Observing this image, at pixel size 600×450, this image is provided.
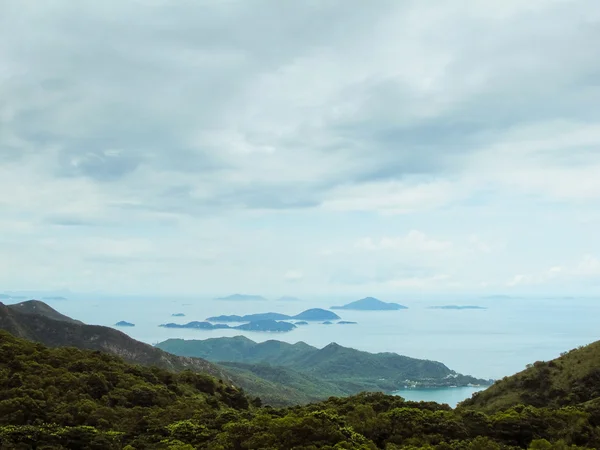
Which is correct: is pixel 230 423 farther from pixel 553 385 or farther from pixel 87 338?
pixel 87 338

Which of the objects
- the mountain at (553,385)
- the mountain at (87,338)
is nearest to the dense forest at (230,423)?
the mountain at (553,385)

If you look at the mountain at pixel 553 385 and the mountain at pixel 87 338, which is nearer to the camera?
the mountain at pixel 553 385

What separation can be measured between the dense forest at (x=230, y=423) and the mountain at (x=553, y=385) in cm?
1080

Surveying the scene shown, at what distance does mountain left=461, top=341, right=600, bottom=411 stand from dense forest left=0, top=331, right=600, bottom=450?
35.4ft

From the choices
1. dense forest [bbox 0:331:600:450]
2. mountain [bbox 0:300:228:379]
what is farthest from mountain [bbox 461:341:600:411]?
mountain [bbox 0:300:228:379]

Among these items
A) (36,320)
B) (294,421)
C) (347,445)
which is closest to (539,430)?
(347,445)

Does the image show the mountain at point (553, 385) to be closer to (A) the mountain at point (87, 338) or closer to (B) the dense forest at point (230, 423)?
(B) the dense forest at point (230, 423)

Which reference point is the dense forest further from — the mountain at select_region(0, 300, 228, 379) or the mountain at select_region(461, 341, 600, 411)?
the mountain at select_region(0, 300, 228, 379)

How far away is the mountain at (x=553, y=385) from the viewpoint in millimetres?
41188

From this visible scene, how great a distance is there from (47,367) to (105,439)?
753 inches

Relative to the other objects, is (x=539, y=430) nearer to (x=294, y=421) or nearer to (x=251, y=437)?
(x=294, y=421)

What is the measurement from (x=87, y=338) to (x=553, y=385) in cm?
15015

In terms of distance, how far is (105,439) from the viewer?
2523 centimetres

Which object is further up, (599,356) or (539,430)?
(599,356)
